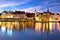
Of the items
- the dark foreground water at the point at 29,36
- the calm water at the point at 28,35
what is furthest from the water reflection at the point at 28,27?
the dark foreground water at the point at 29,36

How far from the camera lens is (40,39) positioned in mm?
6871

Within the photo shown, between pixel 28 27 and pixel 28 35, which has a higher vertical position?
pixel 28 35

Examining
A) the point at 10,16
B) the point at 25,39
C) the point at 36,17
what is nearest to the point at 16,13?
the point at 10,16

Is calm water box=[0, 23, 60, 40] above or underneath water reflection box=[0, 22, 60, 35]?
above

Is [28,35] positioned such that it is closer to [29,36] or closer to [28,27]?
[29,36]

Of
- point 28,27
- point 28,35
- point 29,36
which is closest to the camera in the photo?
point 29,36

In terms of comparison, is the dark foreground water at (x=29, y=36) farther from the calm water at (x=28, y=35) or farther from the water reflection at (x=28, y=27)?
the water reflection at (x=28, y=27)

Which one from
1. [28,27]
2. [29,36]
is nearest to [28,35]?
[29,36]

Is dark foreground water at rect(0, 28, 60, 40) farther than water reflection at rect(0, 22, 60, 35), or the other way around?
water reflection at rect(0, 22, 60, 35)

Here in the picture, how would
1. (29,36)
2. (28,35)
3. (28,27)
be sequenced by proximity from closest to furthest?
(29,36)
(28,35)
(28,27)

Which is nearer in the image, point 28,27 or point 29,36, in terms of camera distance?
point 29,36

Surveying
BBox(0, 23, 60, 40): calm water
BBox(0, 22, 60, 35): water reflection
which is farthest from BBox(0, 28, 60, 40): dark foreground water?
BBox(0, 22, 60, 35): water reflection

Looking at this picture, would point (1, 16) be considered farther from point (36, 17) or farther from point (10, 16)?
point (36, 17)

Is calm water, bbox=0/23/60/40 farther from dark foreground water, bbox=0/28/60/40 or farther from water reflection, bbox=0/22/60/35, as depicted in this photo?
water reflection, bbox=0/22/60/35
